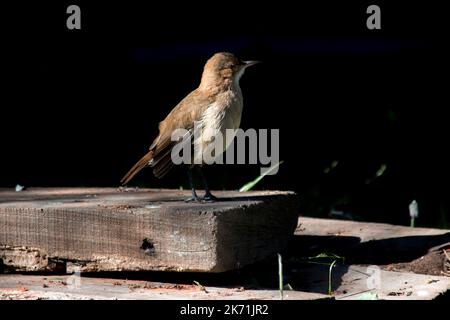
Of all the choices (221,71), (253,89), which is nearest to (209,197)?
(221,71)

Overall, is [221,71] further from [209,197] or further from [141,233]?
[141,233]

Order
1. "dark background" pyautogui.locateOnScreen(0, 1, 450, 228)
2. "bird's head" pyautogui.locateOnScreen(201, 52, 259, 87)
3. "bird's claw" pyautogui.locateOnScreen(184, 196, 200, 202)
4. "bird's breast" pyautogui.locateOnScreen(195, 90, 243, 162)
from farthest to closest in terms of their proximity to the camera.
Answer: "dark background" pyautogui.locateOnScreen(0, 1, 450, 228)
"bird's head" pyautogui.locateOnScreen(201, 52, 259, 87)
"bird's breast" pyautogui.locateOnScreen(195, 90, 243, 162)
"bird's claw" pyautogui.locateOnScreen(184, 196, 200, 202)

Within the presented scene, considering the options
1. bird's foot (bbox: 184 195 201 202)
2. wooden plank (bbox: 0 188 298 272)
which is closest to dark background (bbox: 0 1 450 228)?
bird's foot (bbox: 184 195 201 202)

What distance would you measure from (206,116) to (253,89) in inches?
124

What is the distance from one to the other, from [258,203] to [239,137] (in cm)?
154

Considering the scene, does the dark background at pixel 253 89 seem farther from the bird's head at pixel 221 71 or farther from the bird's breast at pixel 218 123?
the bird's breast at pixel 218 123

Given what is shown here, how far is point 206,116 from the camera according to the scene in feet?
16.6

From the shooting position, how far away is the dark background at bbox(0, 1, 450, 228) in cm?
748

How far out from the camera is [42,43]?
807 centimetres

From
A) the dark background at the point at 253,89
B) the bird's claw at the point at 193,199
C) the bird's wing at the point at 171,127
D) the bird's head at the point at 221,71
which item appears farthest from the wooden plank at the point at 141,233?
the dark background at the point at 253,89

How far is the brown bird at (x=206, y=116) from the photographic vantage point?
5043mm

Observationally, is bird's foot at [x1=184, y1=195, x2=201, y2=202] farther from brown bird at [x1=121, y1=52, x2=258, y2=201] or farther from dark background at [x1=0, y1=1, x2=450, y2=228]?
dark background at [x1=0, y1=1, x2=450, y2=228]
